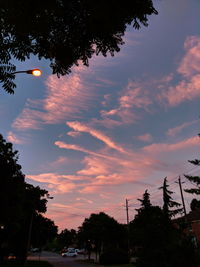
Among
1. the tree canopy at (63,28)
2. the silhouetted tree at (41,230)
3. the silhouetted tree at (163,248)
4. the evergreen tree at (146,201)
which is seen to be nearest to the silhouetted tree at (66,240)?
the silhouetted tree at (41,230)

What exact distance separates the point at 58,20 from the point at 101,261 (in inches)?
1881

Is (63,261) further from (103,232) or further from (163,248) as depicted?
(163,248)

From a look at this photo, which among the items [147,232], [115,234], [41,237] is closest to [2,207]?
[147,232]

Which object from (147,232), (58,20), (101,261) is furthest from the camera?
(101,261)

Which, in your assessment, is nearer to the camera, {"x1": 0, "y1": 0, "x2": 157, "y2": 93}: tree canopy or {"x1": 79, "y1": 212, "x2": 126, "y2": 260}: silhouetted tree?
{"x1": 0, "y1": 0, "x2": 157, "y2": 93}: tree canopy

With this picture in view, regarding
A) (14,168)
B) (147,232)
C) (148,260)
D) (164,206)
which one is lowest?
(148,260)

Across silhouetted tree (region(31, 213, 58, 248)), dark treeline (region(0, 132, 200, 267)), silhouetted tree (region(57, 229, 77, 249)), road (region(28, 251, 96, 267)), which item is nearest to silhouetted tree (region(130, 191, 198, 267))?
dark treeline (region(0, 132, 200, 267))

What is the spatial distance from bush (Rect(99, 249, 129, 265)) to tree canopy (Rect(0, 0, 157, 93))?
1813 inches

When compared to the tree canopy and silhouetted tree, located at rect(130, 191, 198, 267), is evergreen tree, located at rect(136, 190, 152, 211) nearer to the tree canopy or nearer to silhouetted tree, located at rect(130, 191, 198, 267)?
silhouetted tree, located at rect(130, 191, 198, 267)

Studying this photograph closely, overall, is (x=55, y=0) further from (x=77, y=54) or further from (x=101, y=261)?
(x=101, y=261)

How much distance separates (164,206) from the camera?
87.0ft

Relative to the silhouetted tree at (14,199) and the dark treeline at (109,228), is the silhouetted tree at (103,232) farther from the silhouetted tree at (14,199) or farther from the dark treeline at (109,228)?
the silhouetted tree at (14,199)

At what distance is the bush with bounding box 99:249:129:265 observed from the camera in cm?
4469

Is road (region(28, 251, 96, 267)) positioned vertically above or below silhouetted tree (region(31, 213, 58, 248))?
below
